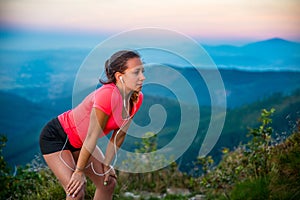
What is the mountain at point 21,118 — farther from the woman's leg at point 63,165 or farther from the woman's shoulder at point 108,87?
the woman's shoulder at point 108,87

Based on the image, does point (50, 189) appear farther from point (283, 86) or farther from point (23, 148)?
point (283, 86)

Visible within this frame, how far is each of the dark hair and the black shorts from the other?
1.44 ft

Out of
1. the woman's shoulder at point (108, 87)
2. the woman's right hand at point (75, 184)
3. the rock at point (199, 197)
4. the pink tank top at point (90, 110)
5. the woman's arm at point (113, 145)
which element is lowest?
the rock at point (199, 197)

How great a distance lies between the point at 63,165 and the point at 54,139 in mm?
186

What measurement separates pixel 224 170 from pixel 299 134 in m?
1.16

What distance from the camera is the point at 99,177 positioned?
281 cm

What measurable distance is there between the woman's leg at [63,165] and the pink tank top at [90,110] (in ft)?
0.32

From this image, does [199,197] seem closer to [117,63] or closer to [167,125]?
[167,125]

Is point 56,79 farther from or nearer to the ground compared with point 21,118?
farther from the ground

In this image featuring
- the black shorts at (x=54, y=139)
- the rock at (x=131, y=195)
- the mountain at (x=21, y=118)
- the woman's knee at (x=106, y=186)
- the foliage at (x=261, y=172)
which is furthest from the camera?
the mountain at (x=21, y=118)

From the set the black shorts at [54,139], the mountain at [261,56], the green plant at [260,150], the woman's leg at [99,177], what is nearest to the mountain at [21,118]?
the mountain at [261,56]

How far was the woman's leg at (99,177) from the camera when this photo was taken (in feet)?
9.07

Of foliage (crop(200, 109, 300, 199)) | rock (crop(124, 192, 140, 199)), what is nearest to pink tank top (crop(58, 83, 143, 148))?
foliage (crop(200, 109, 300, 199))

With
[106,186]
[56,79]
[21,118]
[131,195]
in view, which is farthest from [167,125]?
[21,118]
